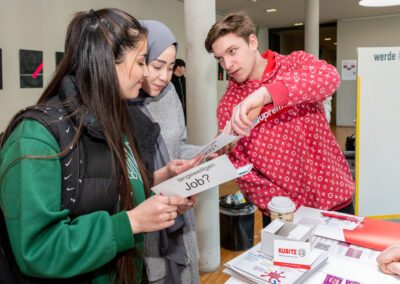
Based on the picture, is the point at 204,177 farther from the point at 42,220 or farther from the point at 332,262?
the point at 332,262

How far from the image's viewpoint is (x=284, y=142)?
1382mm

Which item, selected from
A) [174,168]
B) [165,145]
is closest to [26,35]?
[165,145]

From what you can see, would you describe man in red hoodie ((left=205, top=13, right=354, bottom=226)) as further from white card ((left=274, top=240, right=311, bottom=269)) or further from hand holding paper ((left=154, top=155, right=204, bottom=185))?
white card ((left=274, top=240, right=311, bottom=269))

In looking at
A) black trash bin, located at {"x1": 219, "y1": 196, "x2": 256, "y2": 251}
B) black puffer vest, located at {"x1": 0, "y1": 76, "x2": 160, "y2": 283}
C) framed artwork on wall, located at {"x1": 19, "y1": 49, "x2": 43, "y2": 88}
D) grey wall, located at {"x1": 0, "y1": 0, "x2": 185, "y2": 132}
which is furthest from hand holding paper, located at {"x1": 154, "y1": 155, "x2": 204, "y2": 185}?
framed artwork on wall, located at {"x1": 19, "y1": 49, "x2": 43, "y2": 88}

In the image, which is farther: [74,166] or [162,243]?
[162,243]

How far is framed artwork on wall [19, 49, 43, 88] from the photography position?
3.65 m

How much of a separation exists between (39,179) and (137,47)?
461 millimetres

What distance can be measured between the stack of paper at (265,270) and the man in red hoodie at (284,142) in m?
0.40

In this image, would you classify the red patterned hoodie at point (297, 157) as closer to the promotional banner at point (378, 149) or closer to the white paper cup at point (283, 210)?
the white paper cup at point (283, 210)

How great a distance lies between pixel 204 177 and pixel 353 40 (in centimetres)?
1014

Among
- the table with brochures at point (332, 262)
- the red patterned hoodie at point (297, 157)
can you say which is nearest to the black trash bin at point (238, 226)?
the red patterned hoodie at point (297, 157)

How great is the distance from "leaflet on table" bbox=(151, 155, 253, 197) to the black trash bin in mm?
2206

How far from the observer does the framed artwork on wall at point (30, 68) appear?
Result: 12.0 feet

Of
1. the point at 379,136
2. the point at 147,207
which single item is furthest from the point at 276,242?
the point at 379,136
